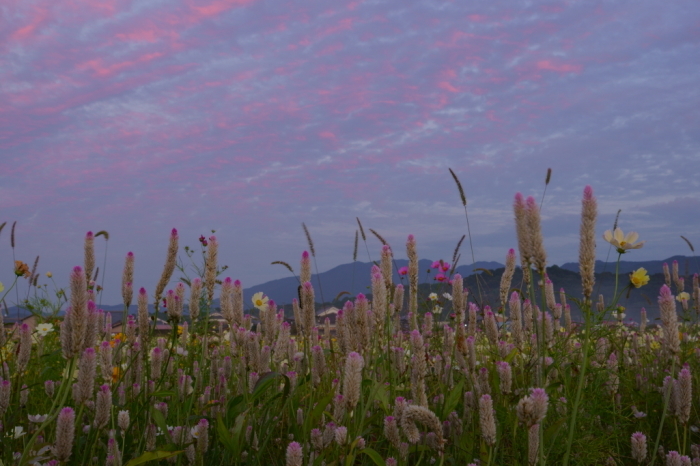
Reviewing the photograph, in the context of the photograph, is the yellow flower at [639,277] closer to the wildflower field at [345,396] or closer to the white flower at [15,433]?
the wildflower field at [345,396]

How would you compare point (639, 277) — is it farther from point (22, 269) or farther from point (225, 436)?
point (22, 269)

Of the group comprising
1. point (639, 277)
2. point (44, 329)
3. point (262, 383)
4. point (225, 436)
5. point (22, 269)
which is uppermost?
point (22, 269)

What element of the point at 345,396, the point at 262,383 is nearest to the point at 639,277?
the point at 262,383

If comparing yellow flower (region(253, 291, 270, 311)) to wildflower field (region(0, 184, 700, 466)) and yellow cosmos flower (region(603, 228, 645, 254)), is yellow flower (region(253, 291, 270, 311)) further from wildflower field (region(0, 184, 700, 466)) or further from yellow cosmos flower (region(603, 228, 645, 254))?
yellow cosmos flower (region(603, 228, 645, 254))

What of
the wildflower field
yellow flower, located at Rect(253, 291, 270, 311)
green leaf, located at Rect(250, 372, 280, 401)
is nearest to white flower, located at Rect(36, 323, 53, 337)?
the wildflower field

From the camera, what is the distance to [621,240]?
338 centimetres

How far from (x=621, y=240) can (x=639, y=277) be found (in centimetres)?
126

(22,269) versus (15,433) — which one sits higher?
(22,269)

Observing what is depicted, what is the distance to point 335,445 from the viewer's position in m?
2.52

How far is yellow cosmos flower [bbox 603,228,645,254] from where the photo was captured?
3209mm

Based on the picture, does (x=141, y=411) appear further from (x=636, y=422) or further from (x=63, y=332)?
(x=636, y=422)

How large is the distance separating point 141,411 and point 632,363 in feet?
15.2

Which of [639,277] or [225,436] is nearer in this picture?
[225,436]

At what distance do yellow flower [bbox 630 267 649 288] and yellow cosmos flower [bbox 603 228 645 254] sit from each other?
111 centimetres
